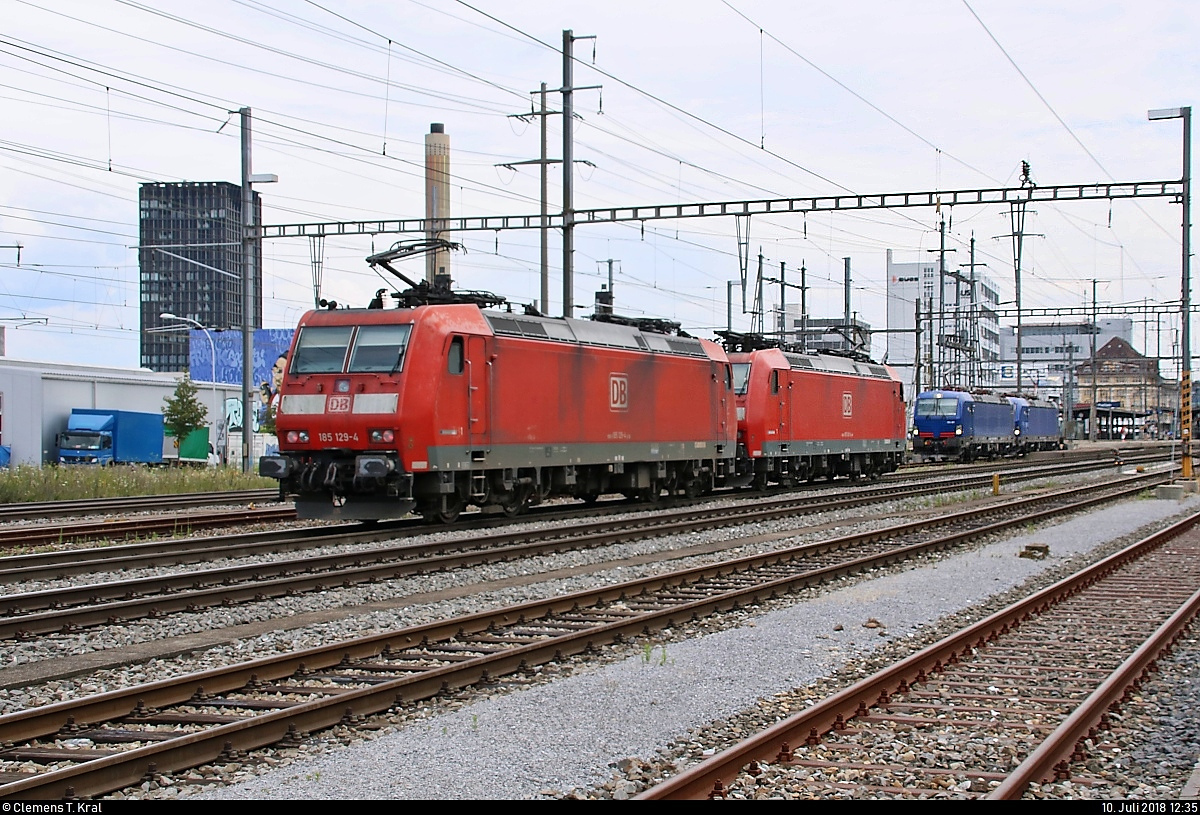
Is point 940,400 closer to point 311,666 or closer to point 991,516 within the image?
point 991,516

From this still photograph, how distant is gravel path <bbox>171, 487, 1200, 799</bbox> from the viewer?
20.9 ft

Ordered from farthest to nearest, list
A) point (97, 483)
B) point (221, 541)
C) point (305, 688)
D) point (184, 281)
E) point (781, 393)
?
point (184, 281)
point (781, 393)
point (97, 483)
point (221, 541)
point (305, 688)

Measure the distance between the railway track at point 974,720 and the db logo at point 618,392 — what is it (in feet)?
37.1

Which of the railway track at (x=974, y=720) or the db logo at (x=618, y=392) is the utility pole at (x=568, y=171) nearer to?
the db logo at (x=618, y=392)

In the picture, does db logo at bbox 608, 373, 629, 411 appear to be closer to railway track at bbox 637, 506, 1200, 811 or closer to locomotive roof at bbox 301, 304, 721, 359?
locomotive roof at bbox 301, 304, 721, 359

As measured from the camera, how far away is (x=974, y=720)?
777 centimetres

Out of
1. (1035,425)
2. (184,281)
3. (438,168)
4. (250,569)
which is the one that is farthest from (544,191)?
(184,281)

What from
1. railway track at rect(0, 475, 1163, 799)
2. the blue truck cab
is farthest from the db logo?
the blue truck cab

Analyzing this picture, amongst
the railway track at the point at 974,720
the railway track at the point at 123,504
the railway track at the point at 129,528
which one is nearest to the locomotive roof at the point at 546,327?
the railway track at the point at 129,528

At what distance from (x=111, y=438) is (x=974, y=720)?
163 feet

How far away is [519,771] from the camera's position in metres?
6.61

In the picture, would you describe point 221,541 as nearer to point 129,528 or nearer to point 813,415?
point 129,528

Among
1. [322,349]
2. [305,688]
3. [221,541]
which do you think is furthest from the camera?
[322,349]
